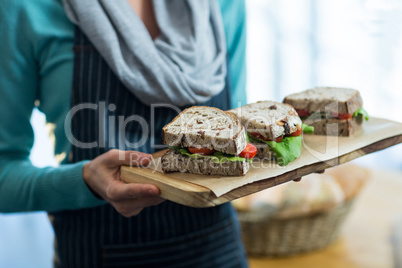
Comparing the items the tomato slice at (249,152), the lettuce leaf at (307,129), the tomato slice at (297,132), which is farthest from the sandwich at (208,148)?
the lettuce leaf at (307,129)

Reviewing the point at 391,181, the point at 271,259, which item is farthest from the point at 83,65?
the point at 391,181

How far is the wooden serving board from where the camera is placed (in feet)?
3.07

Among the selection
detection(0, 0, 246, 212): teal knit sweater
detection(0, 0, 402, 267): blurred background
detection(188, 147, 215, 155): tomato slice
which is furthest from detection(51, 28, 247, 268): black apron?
detection(0, 0, 402, 267): blurred background

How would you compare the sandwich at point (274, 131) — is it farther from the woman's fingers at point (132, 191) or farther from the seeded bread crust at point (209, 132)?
the woman's fingers at point (132, 191)

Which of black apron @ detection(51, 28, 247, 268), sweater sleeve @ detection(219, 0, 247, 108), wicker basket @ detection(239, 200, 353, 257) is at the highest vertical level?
sweater sleeve @ detection(219, 0, 247, 108)

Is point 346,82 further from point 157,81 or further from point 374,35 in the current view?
point 157,81

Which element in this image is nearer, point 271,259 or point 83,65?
point 83,65

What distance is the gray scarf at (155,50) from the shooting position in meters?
1.20

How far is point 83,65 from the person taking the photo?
1.21 meters

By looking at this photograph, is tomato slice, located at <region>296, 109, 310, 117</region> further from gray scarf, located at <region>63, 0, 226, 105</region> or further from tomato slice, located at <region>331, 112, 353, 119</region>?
gray scarf, located at <region>63, 0, 226, 105</region>

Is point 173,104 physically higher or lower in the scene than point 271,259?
higher

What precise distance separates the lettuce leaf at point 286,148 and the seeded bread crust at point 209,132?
77 mm

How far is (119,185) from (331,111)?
0.64 meters

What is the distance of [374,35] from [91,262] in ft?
8.46
